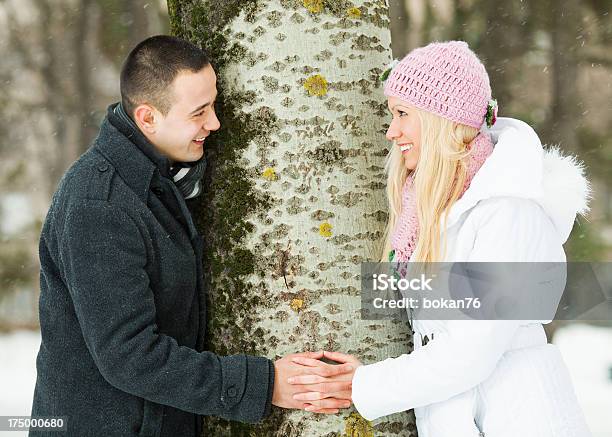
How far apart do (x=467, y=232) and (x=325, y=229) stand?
0.43 meters

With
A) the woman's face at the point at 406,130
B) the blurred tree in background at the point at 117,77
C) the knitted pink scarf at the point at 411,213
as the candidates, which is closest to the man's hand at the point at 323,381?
the knitted pink scarf at the point at 411,213

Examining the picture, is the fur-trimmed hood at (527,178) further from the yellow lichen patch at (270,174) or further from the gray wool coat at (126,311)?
→ the gray wool coat at (126,311)

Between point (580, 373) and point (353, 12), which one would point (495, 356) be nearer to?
point (353, 12)

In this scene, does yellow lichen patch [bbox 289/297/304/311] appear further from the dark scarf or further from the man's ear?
the man's ear

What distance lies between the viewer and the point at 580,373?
9375 mm

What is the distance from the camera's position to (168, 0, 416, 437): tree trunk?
90.2 inches

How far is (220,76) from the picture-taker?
241cm

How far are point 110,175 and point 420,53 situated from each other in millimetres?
986

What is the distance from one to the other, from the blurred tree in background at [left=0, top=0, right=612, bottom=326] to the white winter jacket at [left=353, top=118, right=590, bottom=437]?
5362 mm

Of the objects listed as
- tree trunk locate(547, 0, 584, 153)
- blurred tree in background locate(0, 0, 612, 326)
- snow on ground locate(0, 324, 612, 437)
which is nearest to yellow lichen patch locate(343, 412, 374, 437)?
blurred tree in background locate(0, 0, 612, 326)

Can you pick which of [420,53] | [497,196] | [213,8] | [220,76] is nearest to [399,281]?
[497,196]

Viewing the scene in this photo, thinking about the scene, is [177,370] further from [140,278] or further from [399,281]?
[399,281]

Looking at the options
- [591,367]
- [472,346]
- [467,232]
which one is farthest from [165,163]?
[591,367]

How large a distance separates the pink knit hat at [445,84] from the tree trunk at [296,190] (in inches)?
7.6
